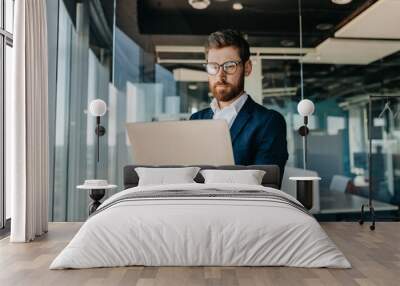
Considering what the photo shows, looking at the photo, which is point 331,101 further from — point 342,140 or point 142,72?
point 142,72

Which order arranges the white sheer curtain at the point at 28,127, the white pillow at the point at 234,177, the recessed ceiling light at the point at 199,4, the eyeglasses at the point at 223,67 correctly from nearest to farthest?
the white sheer curtain at the point at 28,127 → the white pillow at the point at 234,177 → the eyeglasses at the point at 223,67 → the recessed ceiling light at the point at 199,4

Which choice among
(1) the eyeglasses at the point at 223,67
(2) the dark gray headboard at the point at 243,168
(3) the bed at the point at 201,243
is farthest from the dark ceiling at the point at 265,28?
(3) the bed at the point at 201,243

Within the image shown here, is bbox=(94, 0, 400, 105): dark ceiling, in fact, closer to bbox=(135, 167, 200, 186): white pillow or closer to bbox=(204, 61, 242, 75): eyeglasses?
bbox=(204, 61, 242, 75): eyeglasses

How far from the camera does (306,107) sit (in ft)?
17.6

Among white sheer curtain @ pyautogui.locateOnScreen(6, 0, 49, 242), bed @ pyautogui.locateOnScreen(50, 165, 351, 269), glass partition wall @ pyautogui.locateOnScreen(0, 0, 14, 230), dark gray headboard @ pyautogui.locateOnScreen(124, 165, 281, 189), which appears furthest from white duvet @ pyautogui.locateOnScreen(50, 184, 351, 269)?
glass partition wall @ pyautogui.locateOnScreen(0, 0, 14, 230)

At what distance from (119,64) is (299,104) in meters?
2.26

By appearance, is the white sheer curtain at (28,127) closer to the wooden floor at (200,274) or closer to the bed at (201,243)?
the wooden floor at (200,274)

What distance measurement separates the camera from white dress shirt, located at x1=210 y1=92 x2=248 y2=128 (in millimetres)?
5445

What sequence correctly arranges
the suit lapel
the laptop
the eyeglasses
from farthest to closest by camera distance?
the eyeglasses
the suit lapel
the laptop

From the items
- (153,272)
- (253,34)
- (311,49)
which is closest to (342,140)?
(311,49)

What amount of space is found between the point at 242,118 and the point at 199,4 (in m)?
1.53

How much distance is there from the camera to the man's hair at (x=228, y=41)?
5.55 metres

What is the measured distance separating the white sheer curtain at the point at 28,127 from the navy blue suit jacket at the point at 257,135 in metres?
1.83

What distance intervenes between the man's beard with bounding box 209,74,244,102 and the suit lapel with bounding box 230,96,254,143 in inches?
6.8
